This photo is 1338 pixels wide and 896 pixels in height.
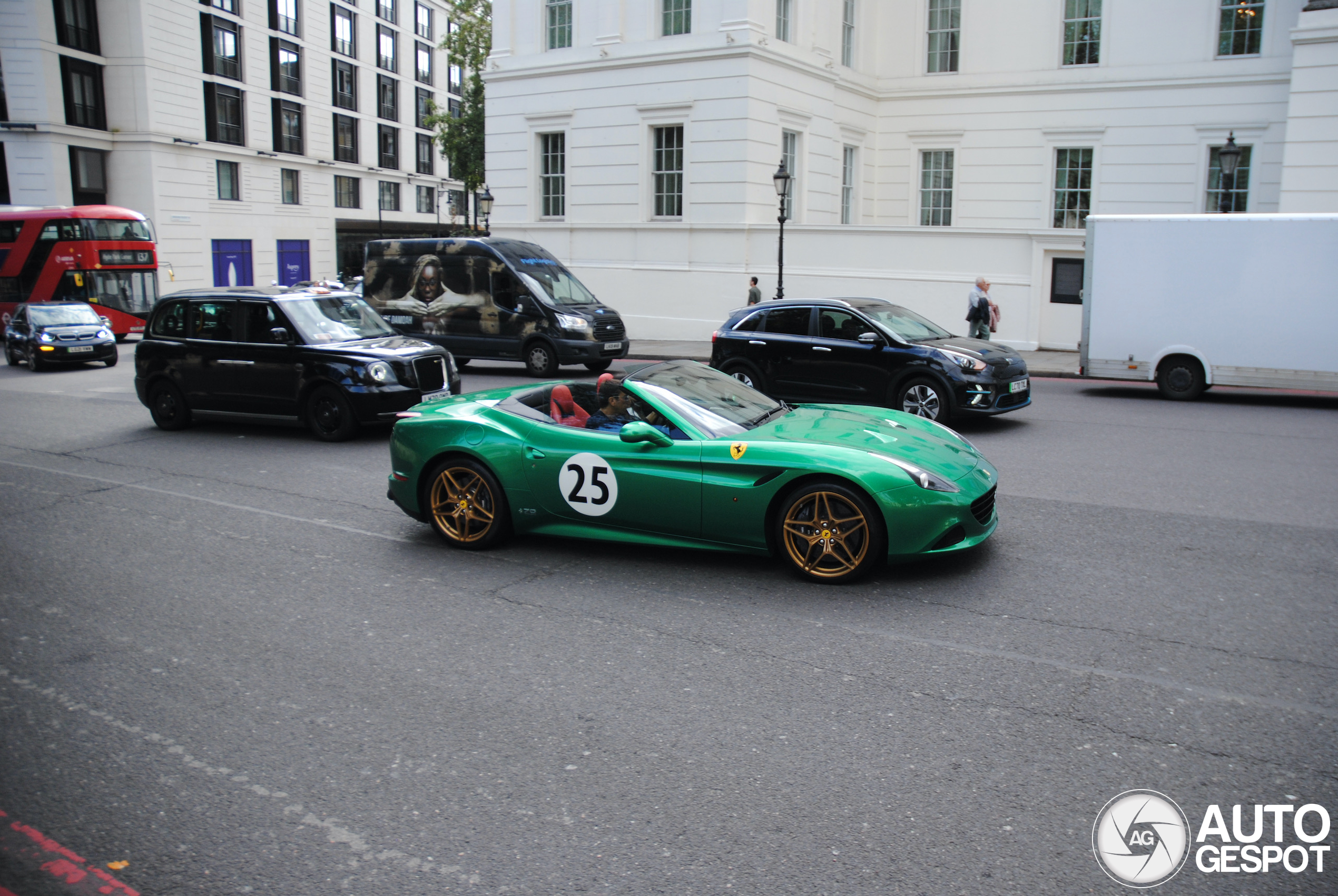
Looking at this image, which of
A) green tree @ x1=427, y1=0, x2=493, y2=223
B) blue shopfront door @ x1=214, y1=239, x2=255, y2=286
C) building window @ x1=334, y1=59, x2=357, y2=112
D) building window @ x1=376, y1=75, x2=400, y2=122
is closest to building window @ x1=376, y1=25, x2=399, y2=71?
building window @ x1=376, y1=75, x2=400, y2=122

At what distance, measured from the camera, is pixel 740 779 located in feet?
13.3

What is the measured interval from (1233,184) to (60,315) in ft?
91.6

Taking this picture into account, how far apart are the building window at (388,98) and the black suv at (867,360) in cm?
5627

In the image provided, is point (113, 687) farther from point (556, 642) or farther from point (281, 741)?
point (556, 642)

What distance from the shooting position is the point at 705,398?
727 centimetres

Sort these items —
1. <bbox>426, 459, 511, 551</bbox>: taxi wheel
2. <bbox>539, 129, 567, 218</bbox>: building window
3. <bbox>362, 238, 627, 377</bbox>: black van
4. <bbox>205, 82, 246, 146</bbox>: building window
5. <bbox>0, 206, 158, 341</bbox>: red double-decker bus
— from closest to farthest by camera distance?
1. <bbox>426, 459, 511, 551</bbox>: taxi wheel
2. <bbox>362, 238, 627, 377</bbox>: black van
3. <bbox>539, 129, 567, 218</bbox>: building window
4. <bbox>0, 206, 158, 341</bbox>: red double-decker bus
5. <bbox>205, 82, 246, 146</bbox>: building window

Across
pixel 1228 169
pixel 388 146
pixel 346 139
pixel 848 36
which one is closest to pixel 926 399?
pixel 1228 169

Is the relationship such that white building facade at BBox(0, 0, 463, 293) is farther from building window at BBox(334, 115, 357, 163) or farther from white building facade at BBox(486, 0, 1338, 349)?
white building facade at BBox(486, 0, 1338, 349)

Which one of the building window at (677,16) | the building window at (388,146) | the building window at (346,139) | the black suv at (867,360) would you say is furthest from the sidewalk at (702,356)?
the building window at (388,146)

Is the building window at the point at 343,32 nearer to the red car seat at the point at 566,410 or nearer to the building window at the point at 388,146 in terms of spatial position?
the building window at the point at 388,146

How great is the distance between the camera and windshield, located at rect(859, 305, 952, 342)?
12.8 meters

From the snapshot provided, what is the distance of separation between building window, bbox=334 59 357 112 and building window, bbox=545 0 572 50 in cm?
3565

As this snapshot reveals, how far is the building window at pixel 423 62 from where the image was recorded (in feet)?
223
